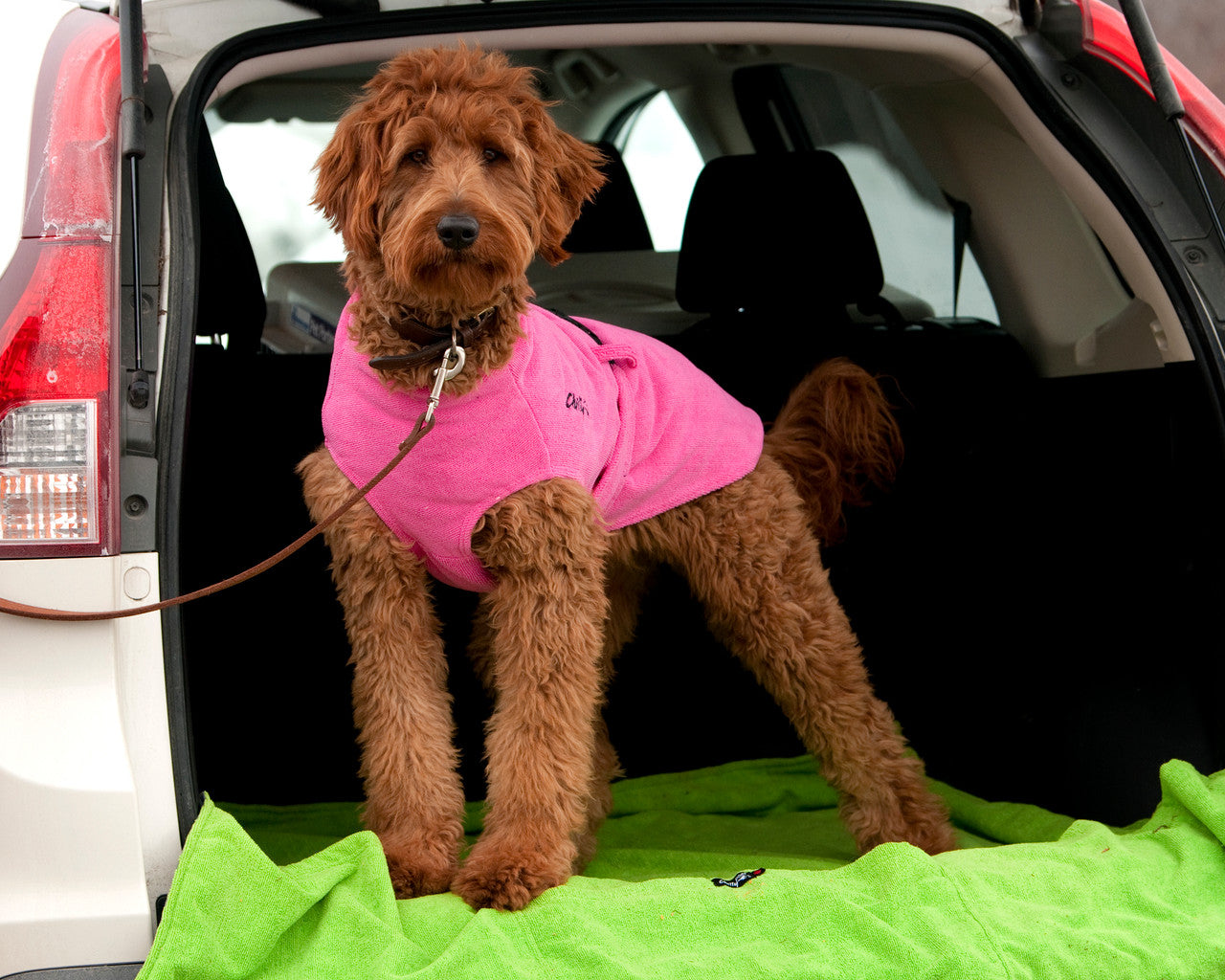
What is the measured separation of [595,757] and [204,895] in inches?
54.4

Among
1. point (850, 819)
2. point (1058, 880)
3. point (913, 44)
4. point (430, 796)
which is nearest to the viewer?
point (1058, 880)

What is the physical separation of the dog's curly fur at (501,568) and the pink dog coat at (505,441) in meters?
0.04

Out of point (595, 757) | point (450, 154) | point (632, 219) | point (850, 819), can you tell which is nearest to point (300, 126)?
point (632, 219)

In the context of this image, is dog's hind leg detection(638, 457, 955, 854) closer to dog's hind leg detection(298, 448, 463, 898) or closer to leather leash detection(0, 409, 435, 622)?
dog's hind leg detection(298, 448, 463, 898)

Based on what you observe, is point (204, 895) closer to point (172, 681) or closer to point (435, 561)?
point (172, 681)

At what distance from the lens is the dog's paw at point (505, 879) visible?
6.97ft

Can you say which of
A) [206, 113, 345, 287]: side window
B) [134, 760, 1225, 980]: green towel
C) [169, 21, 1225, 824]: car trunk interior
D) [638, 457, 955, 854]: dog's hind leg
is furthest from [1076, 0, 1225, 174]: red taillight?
[206, 113, 345, 287]: side window

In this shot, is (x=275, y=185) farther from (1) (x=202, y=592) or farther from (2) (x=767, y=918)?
(2) (x=767, y=918)

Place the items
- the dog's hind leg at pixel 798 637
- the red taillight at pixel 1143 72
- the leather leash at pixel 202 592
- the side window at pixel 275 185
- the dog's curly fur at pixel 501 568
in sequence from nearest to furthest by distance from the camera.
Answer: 1. the leather leash at pixel 202 592
2. the dog's curly fur at pixel 501 568
3. the red taillight at pixel 1143 72
4. the dog's hind leg at pixel 798 637
5. the side window at pixel 275 185

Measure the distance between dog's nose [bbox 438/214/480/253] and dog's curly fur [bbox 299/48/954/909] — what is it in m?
0.01

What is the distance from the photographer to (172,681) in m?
1.93

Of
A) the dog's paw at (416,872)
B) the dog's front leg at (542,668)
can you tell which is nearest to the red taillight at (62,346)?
the dog's front leg at (542,668)

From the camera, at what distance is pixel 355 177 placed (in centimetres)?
227

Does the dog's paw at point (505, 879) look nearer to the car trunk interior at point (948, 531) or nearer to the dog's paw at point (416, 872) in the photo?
the dog's paw at point (416, 872)
